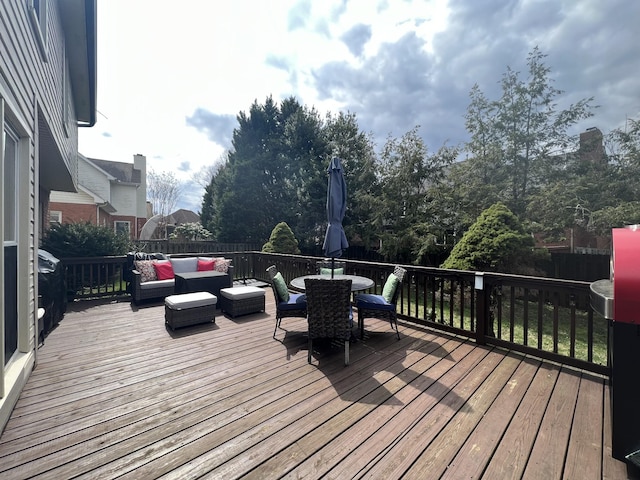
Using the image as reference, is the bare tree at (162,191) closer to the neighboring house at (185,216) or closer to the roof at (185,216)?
the neighboring house at (185,216)

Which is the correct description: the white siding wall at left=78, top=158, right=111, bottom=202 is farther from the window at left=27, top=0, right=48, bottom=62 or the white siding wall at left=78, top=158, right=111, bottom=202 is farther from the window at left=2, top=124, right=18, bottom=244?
the window at left=2, top=124, right=18, bottom=244

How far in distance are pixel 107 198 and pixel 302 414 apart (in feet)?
68.2

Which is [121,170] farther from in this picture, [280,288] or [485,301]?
[485,301]

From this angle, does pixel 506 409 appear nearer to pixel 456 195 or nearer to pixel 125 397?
pixel 125 397

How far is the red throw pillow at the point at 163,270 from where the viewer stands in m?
5.78

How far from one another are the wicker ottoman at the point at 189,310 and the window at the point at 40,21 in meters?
3.41

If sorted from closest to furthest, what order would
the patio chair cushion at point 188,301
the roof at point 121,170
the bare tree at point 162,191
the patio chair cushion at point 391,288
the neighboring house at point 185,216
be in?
the patio chair cushion at point 391,288 < the patio chair cushion at point 188,301 < the roof at point 121,170 < the bare tree at point 162,191 < the neighboring house at point 185,216

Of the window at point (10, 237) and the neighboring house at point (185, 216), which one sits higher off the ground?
the neighboring house at point (185, 216)

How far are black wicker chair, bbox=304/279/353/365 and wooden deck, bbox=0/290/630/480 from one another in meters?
0.33

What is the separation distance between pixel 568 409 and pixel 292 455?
225cm

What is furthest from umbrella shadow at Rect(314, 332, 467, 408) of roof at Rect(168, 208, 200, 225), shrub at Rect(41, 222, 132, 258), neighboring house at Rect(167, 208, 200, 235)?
roof at Rect(168, 208, 200, 225)

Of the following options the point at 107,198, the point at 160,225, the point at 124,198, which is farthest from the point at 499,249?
the point at 160,225

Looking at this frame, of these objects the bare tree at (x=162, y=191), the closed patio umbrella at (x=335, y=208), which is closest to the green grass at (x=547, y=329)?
the closed patio umbrella at (x=335, y=208)

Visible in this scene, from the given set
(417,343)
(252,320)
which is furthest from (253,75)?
(417,343)
